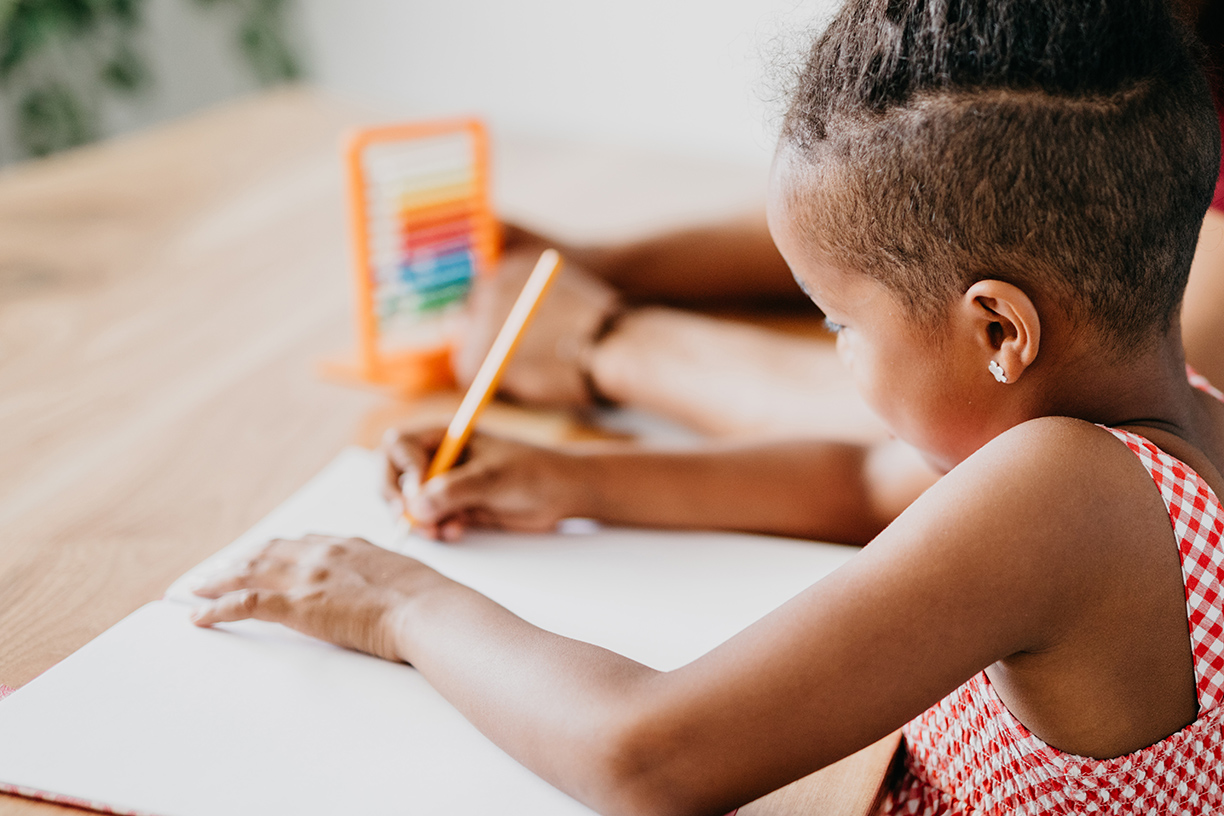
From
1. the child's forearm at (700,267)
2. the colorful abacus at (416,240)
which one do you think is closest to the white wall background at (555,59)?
the child's forearm at (700,267)

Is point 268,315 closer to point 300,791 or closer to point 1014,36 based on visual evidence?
point 300,791

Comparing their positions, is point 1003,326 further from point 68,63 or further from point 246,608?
point 68,63

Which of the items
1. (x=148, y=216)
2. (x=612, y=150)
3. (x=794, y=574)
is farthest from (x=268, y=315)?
(x=612, y=150)

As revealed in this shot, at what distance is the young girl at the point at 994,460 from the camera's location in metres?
0.43

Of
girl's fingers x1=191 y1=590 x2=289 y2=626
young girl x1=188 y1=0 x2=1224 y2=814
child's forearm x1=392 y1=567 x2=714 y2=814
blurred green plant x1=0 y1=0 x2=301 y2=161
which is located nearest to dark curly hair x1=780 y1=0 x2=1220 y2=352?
young girl x1=188 y1=0 x2=1224 y2=814

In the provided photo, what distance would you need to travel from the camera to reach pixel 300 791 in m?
0.48

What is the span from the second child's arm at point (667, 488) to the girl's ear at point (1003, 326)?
0.71 ft

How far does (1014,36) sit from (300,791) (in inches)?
17.2

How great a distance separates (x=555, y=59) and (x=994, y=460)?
2.35 meters

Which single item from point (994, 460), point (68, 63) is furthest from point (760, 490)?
point (68, 63)

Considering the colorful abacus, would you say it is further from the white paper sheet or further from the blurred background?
the blurred background

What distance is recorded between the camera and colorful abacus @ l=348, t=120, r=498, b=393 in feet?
2.95

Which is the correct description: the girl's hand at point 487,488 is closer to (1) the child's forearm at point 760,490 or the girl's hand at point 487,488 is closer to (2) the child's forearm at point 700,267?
(1) the child's forearm at point 760,490

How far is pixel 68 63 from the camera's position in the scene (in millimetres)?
2438
